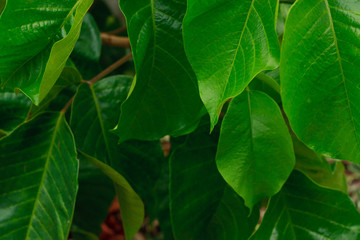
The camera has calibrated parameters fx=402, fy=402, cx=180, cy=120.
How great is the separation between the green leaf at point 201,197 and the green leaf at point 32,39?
239mm

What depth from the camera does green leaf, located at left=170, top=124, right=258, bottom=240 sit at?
635 millimetres

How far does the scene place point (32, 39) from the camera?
0.49 m

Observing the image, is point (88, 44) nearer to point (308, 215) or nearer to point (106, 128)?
point (106, 128)

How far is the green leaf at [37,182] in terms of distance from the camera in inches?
Result: 22.7

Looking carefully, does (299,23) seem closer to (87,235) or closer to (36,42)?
(36,42)

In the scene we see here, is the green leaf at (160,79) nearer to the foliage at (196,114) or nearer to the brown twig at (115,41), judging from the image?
the foliage at (196,114)

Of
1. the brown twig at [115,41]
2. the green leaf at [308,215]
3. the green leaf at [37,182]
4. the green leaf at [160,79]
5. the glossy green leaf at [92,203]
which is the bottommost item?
the glossy green leaf at [92,203]

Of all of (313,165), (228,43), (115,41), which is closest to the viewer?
(228,43)

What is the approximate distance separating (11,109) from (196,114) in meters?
0.35

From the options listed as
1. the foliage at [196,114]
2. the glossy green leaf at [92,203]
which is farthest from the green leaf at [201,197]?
the glossy green leaf at [92,203]

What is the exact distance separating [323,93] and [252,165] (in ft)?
0.46

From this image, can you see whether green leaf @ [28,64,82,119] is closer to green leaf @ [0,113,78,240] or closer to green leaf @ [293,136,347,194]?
green leaf @ [0,113,78,240]

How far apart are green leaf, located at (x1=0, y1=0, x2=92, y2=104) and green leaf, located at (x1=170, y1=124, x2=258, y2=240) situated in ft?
0.78

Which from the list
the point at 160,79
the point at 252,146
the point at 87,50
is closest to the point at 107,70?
the point at 87,50
